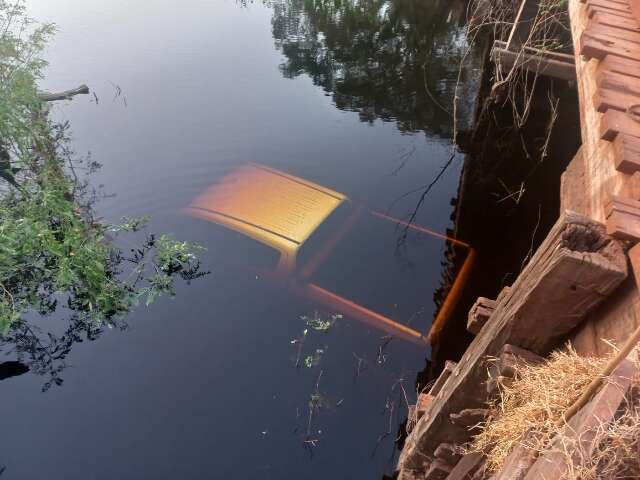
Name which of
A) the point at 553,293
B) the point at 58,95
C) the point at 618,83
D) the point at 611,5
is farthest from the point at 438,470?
the point at 58,95

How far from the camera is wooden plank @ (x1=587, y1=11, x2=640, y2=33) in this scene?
283cm

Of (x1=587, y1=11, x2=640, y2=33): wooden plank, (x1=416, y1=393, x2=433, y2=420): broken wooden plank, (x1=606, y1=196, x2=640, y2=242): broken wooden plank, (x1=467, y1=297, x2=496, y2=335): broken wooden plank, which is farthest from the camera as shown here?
(x1=416, y1=393, x2=433, y2=420): broken wooden plank

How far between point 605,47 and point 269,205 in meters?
5.35

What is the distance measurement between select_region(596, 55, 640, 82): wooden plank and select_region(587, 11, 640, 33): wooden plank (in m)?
0.48

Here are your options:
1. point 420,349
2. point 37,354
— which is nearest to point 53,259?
point 37,354

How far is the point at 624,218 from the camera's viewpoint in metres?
1.69

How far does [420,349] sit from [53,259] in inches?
188

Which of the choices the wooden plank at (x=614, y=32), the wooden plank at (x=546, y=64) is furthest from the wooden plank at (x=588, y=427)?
the wooden plank at (x=546, y=64)

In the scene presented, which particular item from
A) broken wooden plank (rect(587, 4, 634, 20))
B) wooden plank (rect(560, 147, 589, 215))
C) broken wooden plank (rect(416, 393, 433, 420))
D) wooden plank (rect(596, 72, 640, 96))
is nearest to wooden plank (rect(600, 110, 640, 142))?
wooden plank (rect(596, 72, 640, 96))

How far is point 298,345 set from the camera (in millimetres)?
6074

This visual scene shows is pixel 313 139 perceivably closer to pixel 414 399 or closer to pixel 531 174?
pixel 531 174

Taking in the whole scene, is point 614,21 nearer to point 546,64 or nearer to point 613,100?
point 613,100

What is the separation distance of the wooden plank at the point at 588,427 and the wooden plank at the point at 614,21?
2.27m

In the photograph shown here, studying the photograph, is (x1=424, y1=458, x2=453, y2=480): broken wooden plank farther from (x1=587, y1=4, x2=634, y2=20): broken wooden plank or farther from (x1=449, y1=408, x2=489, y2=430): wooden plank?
(x1=587, y1=4, x2=634, y2=20): broken wooden plank
